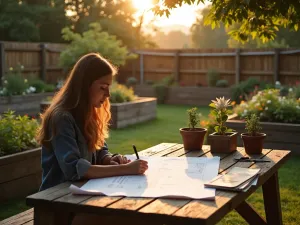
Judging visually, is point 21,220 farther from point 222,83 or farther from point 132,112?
point 222,83

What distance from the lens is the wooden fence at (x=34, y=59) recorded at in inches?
598

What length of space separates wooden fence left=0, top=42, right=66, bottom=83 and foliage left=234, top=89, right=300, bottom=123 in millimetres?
8575

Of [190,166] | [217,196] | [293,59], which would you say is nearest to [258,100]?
[190,166]

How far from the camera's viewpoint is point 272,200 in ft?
12.5

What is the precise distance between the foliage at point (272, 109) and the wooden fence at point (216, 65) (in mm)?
8040

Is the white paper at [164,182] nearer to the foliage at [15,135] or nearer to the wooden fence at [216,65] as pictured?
the foliage at [15,135]

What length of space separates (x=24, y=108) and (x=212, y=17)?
8473mm

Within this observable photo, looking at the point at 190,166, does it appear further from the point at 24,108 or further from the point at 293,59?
the point at 293,59

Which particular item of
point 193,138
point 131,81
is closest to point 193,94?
point 131,81

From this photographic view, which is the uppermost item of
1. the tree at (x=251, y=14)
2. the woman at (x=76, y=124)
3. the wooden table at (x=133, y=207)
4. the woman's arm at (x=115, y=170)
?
the tree at (x=251, y=14)

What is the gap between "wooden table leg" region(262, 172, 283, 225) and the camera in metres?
3.76

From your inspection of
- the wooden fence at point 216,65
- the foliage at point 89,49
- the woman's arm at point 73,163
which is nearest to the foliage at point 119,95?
the foliage at point 89,49

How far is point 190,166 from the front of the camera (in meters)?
3.08

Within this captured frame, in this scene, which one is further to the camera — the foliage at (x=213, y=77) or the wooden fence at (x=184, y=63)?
the foliage at (x=213, y=77)
